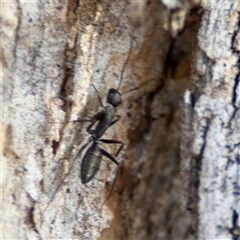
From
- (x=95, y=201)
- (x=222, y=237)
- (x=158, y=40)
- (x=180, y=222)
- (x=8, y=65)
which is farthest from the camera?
(x=180, y=222)

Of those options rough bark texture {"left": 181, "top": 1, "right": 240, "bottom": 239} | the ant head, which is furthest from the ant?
rough bark texture {"left": 181, "top": 1, "right": 240, "bottom": 239}

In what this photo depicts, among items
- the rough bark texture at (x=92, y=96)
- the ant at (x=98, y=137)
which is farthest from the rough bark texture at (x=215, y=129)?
the ant at (x=98, y=137)

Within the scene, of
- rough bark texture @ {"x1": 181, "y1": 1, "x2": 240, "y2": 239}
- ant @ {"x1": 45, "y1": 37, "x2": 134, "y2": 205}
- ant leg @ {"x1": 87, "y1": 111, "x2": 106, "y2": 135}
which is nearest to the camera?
rough bark texture @ {"x1": 181, "y1": 1, "x2": 240, "y2": 239}

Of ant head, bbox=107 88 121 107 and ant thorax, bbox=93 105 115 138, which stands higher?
ant head, bbox=107 88 121 107

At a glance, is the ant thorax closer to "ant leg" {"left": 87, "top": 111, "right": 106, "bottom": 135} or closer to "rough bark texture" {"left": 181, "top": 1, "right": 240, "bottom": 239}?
"ant leg" {"left": 87, "top": 111, "right": 106, "bottom": 135}

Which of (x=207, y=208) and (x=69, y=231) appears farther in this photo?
(x=69, y=231)

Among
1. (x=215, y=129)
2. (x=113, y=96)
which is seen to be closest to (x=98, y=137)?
(x=113, y=96)

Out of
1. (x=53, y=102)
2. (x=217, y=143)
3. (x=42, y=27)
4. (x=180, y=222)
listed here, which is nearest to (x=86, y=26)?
(x=42, y=27)

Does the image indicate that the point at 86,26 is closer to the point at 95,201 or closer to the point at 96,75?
the point at 96,75
